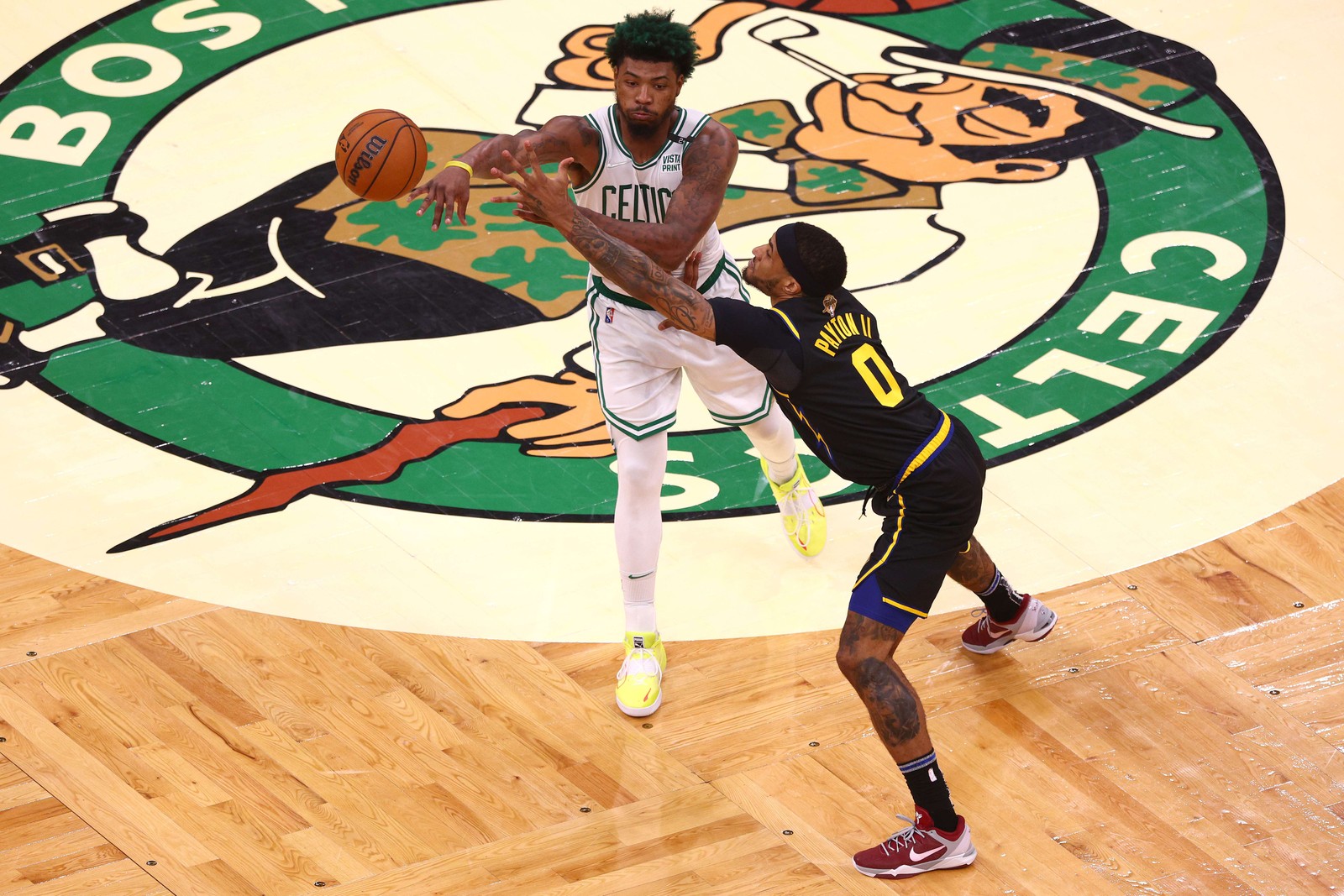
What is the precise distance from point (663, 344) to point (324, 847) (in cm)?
189

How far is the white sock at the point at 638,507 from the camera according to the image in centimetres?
576

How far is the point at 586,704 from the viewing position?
5887 millimetres

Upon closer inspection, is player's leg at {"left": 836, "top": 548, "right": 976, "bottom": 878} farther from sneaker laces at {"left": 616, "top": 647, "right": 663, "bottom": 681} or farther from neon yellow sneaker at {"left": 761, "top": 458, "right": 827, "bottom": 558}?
neon yellow sneaker at {"left": 761, "top": 458, "right": 827, "bottom": 558}

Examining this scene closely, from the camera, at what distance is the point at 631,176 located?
224 inches

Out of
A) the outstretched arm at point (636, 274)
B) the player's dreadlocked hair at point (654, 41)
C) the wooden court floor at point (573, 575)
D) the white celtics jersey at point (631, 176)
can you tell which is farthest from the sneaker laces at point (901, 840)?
the player's dreadlocked hair at point (654, 41)

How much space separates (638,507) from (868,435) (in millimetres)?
879

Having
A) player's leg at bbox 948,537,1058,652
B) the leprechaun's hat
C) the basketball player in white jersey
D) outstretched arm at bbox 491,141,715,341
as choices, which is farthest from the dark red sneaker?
the leprechaun's hat

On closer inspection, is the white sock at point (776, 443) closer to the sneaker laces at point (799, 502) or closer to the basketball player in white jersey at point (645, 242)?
the sneaker laces at point (799, 502)

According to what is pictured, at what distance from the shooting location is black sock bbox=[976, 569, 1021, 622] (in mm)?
5906

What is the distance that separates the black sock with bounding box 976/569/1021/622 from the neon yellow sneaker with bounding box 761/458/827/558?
809 mm

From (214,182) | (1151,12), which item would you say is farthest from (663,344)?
(1151,12)

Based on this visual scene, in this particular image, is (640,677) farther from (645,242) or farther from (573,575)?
(645,242)

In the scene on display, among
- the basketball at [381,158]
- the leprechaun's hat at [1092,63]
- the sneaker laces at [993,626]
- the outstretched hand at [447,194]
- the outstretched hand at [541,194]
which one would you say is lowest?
the sneaker laces at [993,626]

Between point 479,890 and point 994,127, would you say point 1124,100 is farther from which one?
point 479,890
